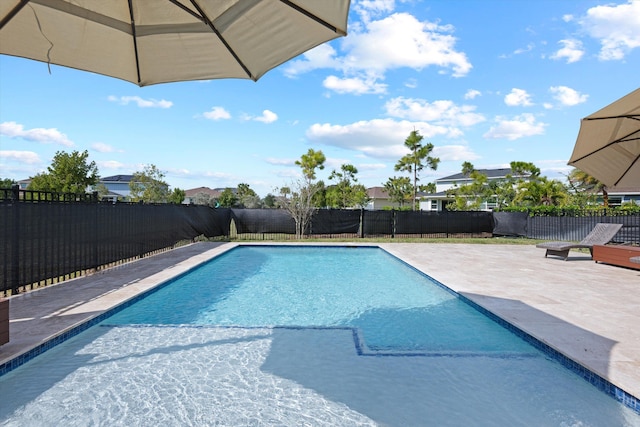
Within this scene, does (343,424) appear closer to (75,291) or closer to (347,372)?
(347,372)

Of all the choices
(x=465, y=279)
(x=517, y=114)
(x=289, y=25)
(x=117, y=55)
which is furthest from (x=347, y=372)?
(x=517, y=114)

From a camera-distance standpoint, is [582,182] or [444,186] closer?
[582,182]

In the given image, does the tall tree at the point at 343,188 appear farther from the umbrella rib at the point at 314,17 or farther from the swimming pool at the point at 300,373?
the umbrella rib at the point at 314,17

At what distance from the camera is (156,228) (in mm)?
9188

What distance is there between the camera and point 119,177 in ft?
177

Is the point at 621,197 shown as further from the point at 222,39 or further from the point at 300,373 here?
the point at 222,39

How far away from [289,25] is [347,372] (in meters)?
2.88

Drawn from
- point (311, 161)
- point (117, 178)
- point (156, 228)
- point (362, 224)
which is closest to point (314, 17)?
point (156, 228)

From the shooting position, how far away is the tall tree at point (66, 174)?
21.1 meters

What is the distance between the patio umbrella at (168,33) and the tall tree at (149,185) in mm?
25060

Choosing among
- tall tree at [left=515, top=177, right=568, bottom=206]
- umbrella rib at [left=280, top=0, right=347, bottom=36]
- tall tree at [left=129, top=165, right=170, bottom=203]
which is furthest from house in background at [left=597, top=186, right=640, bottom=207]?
tall tree at [left=129, top=165, right=170, bottom=203]

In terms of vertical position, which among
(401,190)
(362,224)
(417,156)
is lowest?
(362,224)

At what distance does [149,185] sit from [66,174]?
5.48 meters

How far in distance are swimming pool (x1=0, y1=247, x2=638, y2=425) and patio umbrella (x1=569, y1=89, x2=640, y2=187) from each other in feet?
11.0
